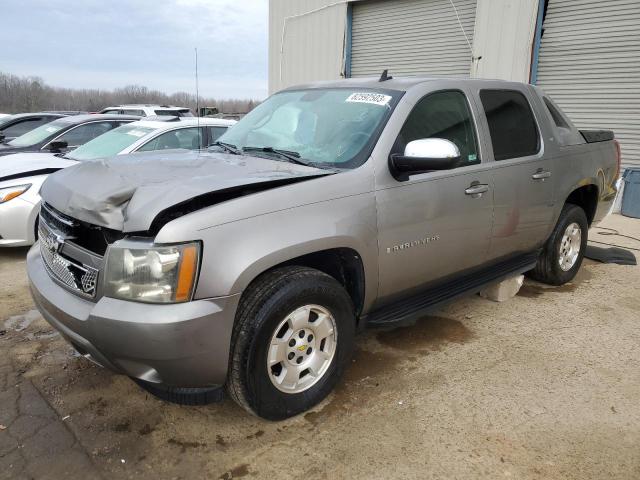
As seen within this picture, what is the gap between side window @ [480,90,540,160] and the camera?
146 inches

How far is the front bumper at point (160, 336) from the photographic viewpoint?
7.05 feet

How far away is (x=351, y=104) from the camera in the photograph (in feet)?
10.9

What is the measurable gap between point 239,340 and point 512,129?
2.77m

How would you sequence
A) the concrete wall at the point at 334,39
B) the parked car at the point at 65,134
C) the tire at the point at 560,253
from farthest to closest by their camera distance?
the concrete wall at the point at 334,39, the parked car at the point at 65,134, the tire at the point at 560,253

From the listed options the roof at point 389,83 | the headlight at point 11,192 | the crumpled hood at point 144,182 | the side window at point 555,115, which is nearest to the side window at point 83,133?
the headlight at point 11,192

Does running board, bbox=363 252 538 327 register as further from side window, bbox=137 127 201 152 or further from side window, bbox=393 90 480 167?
side window, bbox=137 127 201 152

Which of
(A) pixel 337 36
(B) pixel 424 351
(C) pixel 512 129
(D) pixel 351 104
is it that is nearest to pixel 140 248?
(D) pixel 351 104

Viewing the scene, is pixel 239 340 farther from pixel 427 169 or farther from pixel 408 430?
pixel 427 169

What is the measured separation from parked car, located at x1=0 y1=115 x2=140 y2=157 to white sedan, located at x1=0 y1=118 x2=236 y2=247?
0.92m

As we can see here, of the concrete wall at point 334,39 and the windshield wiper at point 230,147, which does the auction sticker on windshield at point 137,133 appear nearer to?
the windshield wiper at point 230,147

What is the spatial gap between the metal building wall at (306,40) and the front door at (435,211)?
975 cm

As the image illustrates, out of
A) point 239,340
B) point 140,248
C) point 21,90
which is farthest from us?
point 21,90

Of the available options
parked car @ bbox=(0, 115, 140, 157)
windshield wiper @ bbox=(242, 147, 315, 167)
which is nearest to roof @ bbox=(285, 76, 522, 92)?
windshield wiper @ bbox=(242, 147, 315, 167)

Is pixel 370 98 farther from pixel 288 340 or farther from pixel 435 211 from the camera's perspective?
pixel 288 340
